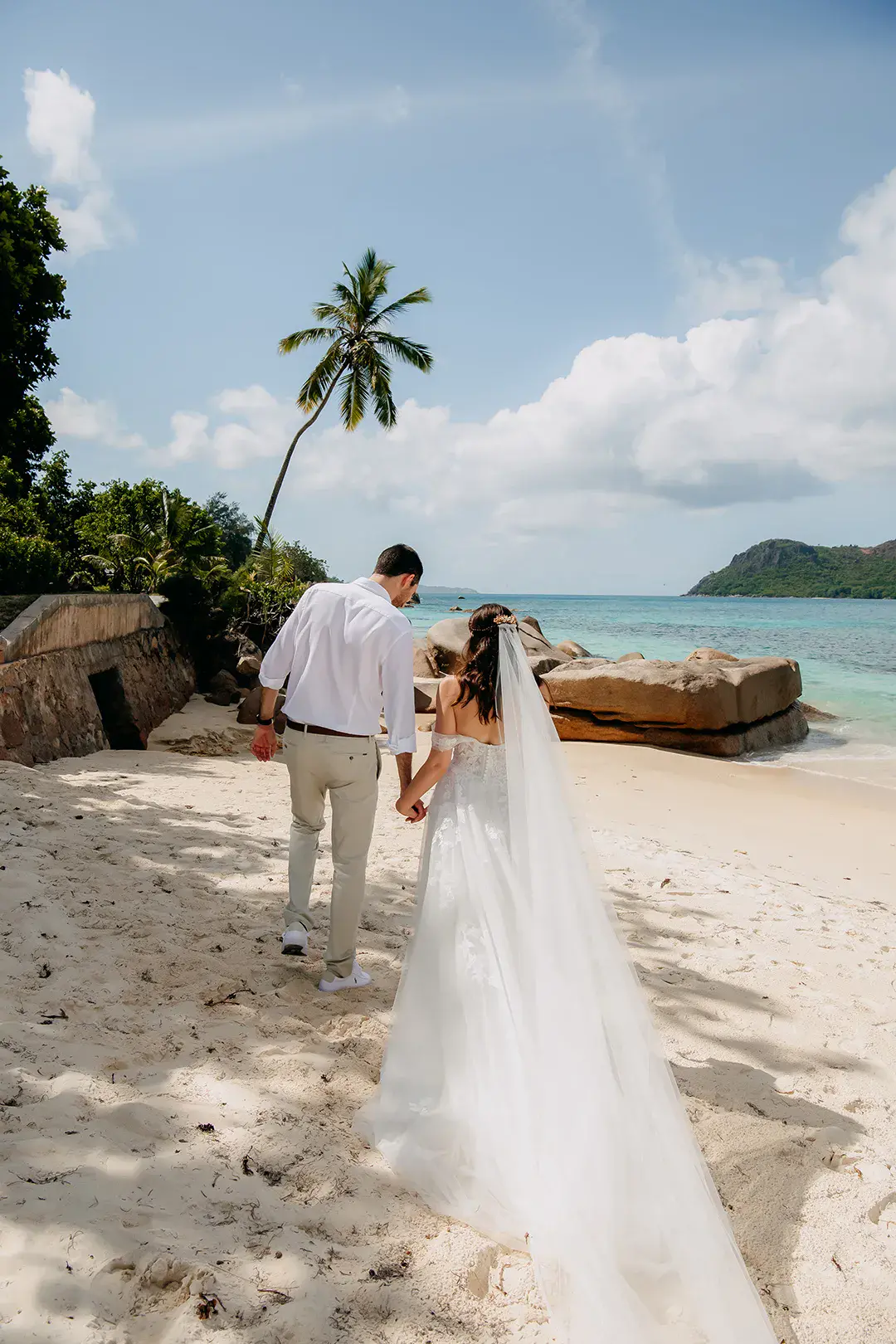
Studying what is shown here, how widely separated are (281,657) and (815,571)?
308ft

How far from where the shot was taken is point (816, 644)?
38.8 metres

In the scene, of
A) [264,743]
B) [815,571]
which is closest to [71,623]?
[264,743]

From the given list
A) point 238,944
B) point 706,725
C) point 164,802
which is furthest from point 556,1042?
point 706,725

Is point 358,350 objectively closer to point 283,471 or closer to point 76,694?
point 283,471

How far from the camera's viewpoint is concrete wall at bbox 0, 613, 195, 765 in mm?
7688

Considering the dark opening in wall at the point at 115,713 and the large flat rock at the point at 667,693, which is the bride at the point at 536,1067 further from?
the large flat rock at the point at 667,693

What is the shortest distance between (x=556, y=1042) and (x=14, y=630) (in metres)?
7.38

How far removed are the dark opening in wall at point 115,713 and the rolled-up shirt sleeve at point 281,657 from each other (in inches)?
283

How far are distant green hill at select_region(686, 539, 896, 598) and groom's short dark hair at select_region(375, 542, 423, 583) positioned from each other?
90.3m

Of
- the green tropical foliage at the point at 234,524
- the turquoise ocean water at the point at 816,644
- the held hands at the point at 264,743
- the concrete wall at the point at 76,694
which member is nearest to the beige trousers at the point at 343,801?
the held hands at the point at 264,743

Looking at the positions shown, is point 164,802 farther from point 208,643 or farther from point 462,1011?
point 208,643

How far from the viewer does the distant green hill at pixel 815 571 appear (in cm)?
8425

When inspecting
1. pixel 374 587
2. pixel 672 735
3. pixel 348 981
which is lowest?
pixel 672 735

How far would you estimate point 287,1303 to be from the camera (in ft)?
6.10
